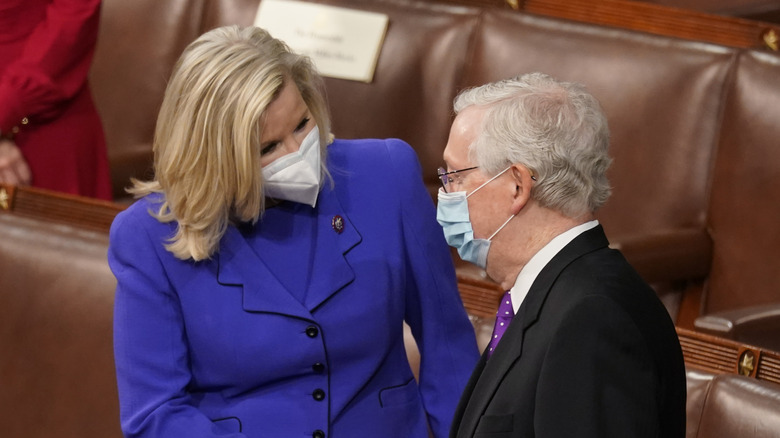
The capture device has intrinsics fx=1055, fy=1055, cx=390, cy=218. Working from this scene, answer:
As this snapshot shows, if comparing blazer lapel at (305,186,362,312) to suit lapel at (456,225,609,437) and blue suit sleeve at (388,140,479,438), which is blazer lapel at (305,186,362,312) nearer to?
blue suit sleeve at (388,140,479,438)

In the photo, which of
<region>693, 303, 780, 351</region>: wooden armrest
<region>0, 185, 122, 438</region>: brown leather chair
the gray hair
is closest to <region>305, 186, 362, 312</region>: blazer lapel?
the gray hair

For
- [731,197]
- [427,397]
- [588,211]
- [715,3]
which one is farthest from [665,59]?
[588,211]

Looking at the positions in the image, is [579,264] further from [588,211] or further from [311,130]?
[311,130]

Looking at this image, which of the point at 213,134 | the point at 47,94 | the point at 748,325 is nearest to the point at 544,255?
the point at 213,134

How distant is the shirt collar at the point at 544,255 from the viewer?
1.31 meters

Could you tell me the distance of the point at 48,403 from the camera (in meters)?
2.23

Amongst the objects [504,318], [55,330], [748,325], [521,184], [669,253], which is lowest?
[55,330]

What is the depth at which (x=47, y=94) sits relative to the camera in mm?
2672

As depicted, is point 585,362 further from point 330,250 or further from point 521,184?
point 330,250

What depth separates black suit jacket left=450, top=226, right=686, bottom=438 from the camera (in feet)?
3.56

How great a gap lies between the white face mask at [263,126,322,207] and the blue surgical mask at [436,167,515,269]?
9.1 inches

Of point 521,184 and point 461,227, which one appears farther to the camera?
point 461,227

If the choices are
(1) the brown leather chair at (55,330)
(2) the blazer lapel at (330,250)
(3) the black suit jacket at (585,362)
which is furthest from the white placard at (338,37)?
(3) the black suit jacket at (585,362)

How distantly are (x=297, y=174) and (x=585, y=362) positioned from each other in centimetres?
66
